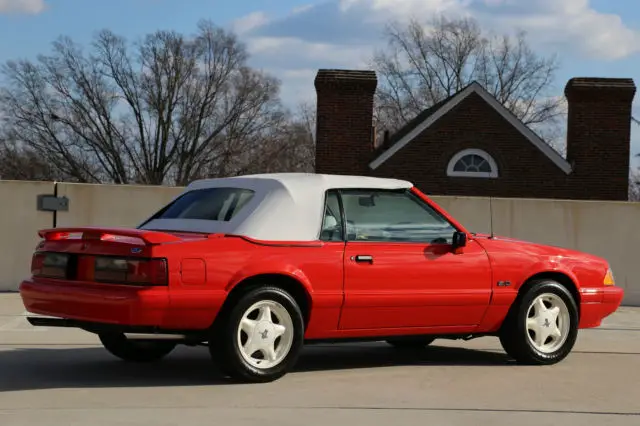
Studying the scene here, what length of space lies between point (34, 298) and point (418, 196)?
300 centimetres

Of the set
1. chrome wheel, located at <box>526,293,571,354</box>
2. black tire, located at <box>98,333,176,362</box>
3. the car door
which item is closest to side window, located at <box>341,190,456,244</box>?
the car door

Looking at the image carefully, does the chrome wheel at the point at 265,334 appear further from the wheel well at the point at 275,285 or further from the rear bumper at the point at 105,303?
the rear bumper at the point at 105,303

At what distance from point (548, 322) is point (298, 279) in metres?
2.40

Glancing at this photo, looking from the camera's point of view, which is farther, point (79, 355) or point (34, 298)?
point (79, 355)

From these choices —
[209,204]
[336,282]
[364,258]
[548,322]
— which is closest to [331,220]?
[364,258]

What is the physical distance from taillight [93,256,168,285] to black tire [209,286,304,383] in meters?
0.56

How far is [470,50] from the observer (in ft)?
220

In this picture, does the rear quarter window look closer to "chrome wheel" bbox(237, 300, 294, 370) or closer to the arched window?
"chrome wheel" bbox(237, 300, 294, 370)

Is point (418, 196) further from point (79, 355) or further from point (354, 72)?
point (354, 72)

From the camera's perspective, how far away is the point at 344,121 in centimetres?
2872

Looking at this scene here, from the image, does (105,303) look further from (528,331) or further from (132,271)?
(528,331)

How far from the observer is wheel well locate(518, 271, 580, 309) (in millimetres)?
8047

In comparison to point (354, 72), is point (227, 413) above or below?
below

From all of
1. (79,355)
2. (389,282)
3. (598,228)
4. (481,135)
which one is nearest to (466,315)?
(389,282)
